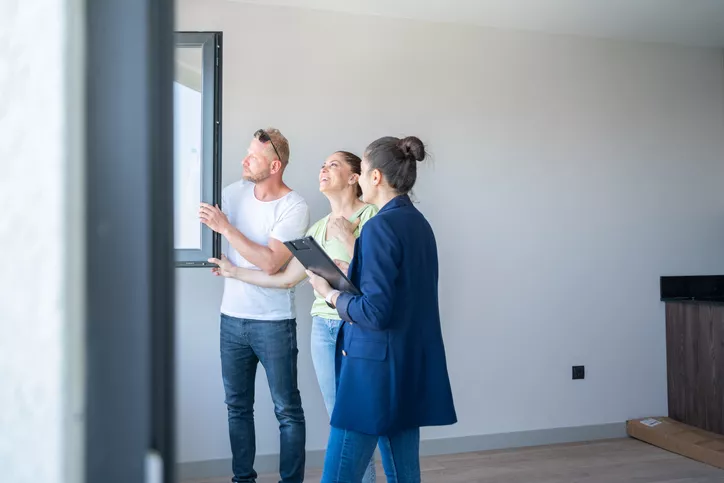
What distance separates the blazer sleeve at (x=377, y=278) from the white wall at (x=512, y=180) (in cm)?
168

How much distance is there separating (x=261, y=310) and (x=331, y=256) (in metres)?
0.35

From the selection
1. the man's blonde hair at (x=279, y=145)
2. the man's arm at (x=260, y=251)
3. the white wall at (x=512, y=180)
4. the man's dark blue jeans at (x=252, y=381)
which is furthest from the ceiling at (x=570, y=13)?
the man's dark blue jeans at (x=252, y=381)

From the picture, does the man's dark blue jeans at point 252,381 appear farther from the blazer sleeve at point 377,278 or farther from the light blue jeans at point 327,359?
the blazer sleeve at point 377,278

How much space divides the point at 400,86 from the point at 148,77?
3.47 m

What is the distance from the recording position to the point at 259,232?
2641mm

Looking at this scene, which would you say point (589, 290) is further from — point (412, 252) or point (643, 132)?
point (412, 252)

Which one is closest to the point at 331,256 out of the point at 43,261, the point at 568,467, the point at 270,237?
the point at 270,237

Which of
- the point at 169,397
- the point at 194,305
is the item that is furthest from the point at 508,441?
the point at 169,397

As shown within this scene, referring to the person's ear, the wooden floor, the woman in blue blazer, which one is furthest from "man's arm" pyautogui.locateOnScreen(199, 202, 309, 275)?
the wooden floor

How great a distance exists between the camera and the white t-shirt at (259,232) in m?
2.57

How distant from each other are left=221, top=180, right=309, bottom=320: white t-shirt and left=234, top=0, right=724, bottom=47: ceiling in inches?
52.6

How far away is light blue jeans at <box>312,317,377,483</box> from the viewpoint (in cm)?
248

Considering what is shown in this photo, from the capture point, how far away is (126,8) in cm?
32

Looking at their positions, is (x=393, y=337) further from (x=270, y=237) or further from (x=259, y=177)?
(x=259, y=177)
